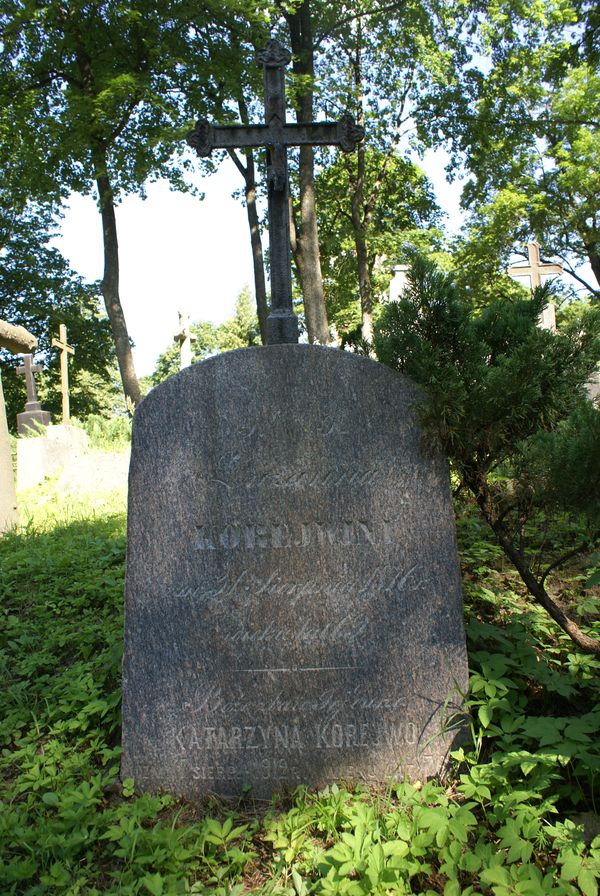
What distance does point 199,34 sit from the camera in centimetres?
1695

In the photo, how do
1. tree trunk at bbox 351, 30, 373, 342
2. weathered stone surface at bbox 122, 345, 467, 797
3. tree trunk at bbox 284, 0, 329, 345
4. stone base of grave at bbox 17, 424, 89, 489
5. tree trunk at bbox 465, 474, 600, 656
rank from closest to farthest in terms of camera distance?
weathered stone surface at bbox 122, 345, 467, 797 < tree trunk at bbox 465, 474, 600, 656 < stone base of grave at bbox 17, 424, 89, 489 < tree trunk at bbox 284, 0, 329, 345 < tree trunk at bbox 351, 30, 373, 342

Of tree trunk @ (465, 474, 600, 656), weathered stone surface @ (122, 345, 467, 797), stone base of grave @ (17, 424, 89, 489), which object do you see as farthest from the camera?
stone base of grave @ (17, 424, 89, 489)

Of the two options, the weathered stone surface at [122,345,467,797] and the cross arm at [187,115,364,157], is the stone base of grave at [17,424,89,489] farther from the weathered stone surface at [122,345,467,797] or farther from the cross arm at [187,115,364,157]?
the weathered stone surface at [122,345,467,797]

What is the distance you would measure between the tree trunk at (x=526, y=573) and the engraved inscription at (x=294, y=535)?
17.1 inches

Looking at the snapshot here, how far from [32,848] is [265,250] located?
62.1ft

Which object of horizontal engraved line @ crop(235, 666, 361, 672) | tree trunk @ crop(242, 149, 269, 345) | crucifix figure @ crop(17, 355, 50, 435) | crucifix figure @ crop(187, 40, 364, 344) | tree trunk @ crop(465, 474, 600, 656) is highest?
tree trunk @ crop(242, 149, 269, 345)

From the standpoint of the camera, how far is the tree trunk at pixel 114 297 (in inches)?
573

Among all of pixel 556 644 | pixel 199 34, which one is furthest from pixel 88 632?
pixel 199 34

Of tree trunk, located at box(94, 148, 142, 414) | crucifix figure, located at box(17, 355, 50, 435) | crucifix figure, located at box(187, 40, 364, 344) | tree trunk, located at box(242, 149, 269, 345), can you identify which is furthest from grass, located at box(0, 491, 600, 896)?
tree trunk, located at box(242, 149, 269, 345)

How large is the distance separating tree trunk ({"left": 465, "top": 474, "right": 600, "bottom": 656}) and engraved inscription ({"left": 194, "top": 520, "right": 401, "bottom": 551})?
17.1 inches

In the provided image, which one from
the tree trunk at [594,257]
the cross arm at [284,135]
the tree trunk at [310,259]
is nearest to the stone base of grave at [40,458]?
the tree trunk at [310,259]

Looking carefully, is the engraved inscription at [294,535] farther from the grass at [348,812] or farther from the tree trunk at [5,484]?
the tree trunk at [5,484]

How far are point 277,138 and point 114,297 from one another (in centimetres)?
1184

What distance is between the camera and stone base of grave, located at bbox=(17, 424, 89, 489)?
395 inches
